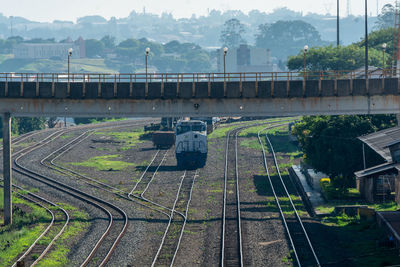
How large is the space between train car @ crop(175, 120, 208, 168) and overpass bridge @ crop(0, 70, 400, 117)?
54.2ft

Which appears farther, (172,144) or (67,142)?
(67,142)

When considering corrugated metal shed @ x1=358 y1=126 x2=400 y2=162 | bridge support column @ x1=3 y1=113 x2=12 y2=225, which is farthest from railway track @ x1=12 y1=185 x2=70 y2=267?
corrugated metal shed @ x1=358 y1=126 x2=400 y2=162

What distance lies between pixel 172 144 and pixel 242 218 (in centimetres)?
3615

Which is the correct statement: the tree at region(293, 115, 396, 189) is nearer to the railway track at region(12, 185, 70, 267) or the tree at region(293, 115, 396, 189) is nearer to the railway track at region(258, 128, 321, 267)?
the railway track at region(258, 128, 321, 267)

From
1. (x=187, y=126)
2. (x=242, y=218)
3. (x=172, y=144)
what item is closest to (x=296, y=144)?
(x=172, y=144)

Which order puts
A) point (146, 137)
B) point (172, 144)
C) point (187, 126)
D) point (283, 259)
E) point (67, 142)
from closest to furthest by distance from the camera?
point (283, 259)
point (187, 126)
point (172, 144)
point (67, 142)
point (146, 137)

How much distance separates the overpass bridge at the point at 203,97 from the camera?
46.7m

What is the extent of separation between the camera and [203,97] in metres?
47.2

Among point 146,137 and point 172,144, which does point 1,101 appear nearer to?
point 172,144

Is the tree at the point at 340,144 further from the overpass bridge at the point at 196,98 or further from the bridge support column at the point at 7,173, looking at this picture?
the bridge support column at the point at 7,173

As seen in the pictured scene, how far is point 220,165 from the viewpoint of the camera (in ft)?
223

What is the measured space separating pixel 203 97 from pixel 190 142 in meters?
17.2

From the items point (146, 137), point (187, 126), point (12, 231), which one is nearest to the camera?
point (12, 231)

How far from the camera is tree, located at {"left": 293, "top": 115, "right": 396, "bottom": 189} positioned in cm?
5241
